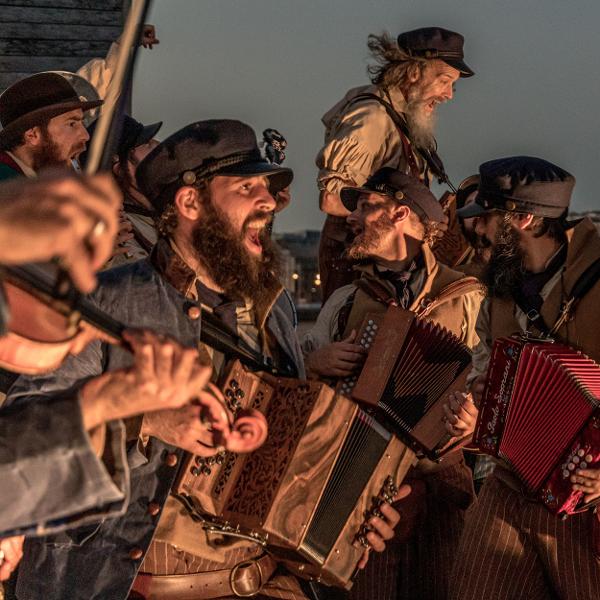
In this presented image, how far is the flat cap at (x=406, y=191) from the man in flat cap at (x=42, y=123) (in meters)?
1.47

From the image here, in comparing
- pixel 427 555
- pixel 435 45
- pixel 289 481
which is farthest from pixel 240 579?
pixel 435 45

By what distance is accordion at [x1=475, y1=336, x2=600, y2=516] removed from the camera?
4.34 meters

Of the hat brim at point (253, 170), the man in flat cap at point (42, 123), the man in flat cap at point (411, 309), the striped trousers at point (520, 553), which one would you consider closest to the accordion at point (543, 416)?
the striped trousers at point (520, 553)

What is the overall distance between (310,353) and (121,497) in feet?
→ 9.24

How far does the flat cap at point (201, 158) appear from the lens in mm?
4051

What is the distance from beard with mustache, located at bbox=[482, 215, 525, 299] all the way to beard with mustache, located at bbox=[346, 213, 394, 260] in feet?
3.07

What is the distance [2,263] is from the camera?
199 centimetres

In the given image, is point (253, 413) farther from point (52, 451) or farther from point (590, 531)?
point (590, 531)

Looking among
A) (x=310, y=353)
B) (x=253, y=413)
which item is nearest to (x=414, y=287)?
(x=310, y=353)

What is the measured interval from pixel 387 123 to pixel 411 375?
7.63 ft

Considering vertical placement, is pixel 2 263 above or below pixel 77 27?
above

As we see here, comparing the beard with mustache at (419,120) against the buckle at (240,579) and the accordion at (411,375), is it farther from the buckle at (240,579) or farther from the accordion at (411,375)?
the buckle at (240,579)

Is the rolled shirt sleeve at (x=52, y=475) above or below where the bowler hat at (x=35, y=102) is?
above

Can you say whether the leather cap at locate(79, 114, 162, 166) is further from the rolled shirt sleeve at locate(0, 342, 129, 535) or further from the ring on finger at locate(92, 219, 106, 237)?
the ring on finger at locate(92, 219, 106, 237)
